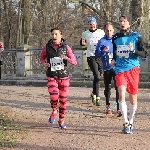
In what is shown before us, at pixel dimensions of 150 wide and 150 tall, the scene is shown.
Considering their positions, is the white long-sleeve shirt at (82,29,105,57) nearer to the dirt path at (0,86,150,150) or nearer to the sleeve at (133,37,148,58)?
the dirt path at (0,86,150,150)

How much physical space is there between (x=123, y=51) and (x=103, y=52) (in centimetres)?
180

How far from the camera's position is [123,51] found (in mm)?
7570

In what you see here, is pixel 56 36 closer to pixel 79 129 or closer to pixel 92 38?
pixel 79 129

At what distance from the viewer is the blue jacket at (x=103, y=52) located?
30.5 ft

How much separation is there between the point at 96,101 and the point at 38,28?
3105cm

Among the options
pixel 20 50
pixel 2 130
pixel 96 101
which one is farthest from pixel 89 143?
pixel 20 50

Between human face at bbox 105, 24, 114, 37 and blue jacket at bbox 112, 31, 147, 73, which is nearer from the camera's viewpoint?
blue jacket at bbox 112, 31, 147, 73

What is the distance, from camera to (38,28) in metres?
41.3

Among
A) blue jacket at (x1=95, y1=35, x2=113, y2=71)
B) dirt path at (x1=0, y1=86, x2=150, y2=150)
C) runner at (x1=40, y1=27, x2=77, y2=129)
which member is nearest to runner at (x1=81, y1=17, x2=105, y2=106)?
dirt path at (x1=0, y1=86, x2=150, y2=150)

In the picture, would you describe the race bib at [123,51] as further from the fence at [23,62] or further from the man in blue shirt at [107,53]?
the fence at [23,62]

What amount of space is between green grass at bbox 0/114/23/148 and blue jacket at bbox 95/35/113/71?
2306mm

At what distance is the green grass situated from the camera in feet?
22.4

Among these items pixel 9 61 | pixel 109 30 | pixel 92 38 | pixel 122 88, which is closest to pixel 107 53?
pixel 109 30

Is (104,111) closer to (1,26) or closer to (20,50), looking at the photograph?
(20,50)
